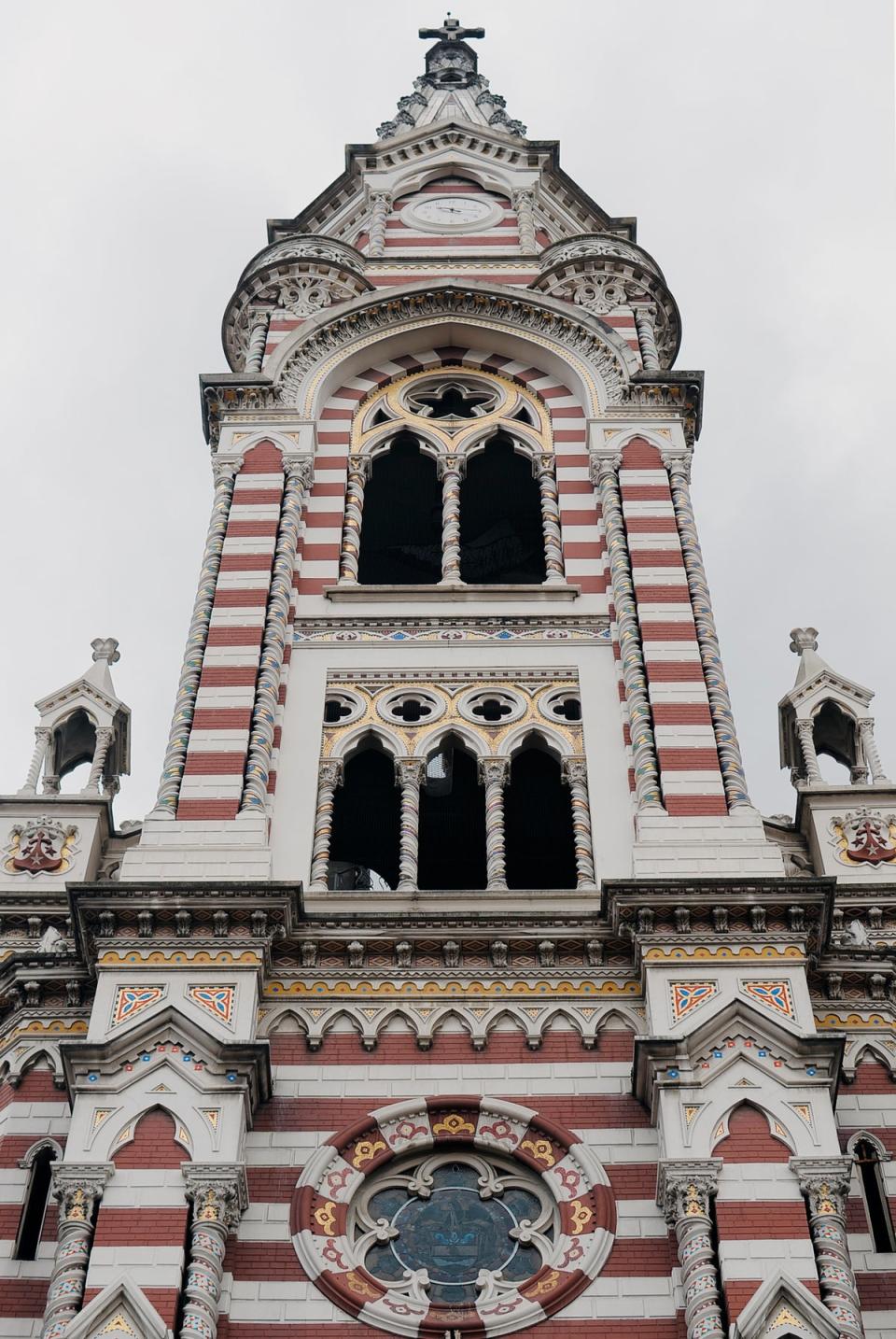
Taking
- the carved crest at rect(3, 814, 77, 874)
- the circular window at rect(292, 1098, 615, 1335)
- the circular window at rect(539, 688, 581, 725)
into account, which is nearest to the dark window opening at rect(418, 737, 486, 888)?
the circular window at rect(539, 688, 581, 725)

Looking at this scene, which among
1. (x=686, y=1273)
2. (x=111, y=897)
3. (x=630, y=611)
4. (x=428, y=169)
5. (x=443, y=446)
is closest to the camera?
(x=686, y=1273)

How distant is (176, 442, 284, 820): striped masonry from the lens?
2038 cm

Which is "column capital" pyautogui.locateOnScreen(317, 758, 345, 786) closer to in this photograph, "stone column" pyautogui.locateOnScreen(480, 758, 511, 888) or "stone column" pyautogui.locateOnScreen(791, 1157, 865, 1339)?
"stone column" pyautogui.locateOnScreen(480, 758, 511, 888)

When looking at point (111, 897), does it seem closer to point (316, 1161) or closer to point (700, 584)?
point (316, 1161)

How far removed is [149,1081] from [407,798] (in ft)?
15.1

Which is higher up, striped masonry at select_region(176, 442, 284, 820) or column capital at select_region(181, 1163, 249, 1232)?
striped masonry at select_region(176, 442, 284, 820)

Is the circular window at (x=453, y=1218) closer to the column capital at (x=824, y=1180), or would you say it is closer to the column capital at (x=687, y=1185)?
the column capital at (x=687, y=1185)

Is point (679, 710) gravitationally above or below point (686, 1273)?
above

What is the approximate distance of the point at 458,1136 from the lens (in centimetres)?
1741

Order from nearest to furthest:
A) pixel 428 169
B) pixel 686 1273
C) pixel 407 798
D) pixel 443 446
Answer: pixel 686 1273 < pixel 407 798 < pixel 443 446 < pixel 428 169

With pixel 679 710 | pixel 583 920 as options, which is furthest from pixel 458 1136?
pixel 679 710

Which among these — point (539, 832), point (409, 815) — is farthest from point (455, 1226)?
point (539, 832)

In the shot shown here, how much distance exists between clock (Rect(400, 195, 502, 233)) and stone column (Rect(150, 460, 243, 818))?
7.92 m

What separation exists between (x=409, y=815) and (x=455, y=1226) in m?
4.68
